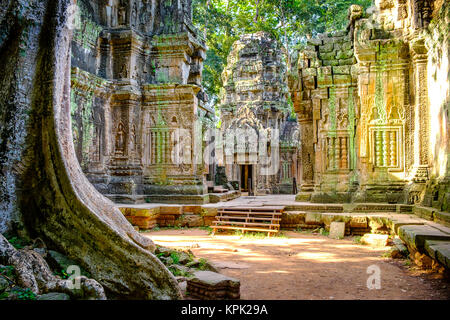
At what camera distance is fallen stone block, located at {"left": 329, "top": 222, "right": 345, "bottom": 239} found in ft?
24.5

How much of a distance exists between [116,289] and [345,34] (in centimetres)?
946

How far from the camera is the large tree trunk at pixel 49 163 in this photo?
3168mm

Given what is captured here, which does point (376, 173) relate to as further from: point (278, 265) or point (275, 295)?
point (275, 295)

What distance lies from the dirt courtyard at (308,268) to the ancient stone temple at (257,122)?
11.1m

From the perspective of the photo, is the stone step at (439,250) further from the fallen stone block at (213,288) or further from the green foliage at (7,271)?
the green foliage at (7,271)

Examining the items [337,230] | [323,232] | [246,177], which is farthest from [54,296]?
[246,177]

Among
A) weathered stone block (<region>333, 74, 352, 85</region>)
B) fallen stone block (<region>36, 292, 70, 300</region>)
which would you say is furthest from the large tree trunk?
weathered stone block (<region>333, 74, 352, 85</region>)

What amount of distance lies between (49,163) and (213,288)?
1.98 meters

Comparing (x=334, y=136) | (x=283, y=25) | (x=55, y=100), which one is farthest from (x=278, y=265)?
(x=283, y=25)

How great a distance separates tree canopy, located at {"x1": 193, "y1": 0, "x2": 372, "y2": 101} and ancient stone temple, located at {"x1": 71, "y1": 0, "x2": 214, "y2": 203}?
1247 cm

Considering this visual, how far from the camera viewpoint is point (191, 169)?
10086mm

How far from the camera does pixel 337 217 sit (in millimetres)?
7867

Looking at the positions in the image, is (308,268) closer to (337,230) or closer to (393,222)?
(393,222)

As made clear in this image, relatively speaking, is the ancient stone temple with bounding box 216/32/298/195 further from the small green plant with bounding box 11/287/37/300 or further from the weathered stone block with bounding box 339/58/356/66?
the small green plant with bounding box 11/287/37/300
